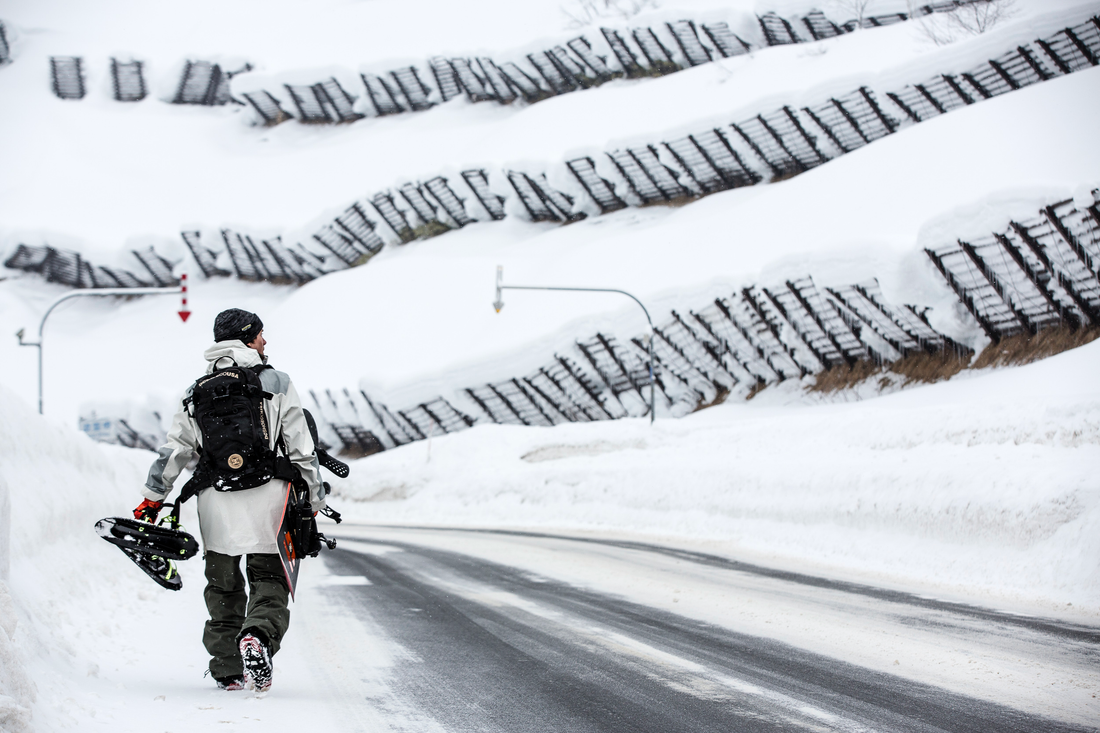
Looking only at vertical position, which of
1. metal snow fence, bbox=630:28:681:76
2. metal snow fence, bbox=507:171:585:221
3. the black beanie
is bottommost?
the black beanie

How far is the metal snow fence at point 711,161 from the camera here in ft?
140

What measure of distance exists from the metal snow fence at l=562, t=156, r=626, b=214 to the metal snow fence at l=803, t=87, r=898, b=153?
1105cm

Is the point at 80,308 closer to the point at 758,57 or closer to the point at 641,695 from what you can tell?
the point at 758,57

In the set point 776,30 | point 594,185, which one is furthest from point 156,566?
point 776,30

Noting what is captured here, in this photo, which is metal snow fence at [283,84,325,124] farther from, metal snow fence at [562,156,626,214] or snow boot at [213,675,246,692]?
snow boot at [213,675,246,692]

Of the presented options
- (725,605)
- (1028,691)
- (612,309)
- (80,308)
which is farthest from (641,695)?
(80,308)

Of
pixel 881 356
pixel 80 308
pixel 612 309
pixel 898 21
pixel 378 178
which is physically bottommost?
pixel 881 356

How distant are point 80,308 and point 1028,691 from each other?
2684 inches

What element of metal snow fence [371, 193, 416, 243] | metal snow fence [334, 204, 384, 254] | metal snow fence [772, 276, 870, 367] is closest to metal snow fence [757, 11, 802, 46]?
metal snow fence [371, 193, 416, 243]

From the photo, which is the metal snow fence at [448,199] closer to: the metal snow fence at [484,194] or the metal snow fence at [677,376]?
the metal snow fence at [484,194]

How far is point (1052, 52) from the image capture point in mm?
34469

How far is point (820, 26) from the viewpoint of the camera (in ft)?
167

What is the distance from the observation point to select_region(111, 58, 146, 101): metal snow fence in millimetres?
74438

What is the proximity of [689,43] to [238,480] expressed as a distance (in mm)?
54373
